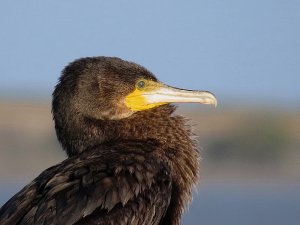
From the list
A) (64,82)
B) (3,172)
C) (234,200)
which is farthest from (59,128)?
(3,172)

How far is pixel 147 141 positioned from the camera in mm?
10570

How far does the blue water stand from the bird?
14.8 meters

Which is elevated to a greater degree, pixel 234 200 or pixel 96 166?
pixel 96 166

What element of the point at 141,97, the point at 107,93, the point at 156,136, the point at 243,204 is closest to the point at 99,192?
the point at 156,136

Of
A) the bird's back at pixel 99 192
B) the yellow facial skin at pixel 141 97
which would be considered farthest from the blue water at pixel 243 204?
the bird's back at pixel 99 192

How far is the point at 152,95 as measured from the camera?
1091 cm

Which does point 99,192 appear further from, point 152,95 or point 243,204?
point 243,204

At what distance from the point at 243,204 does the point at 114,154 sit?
42.6m

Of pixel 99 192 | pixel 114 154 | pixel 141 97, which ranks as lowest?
pixel 99 192

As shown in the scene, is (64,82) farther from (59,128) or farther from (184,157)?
(184,157)

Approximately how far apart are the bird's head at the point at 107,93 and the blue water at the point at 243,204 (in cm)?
1474

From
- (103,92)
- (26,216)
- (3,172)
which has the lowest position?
(3,172)

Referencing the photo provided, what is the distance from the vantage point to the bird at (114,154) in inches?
376

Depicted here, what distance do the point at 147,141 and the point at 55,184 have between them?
1122 millimetres
